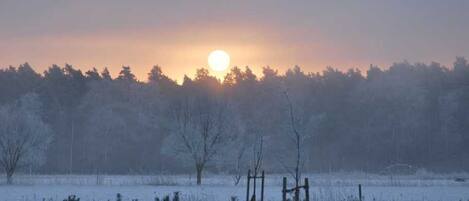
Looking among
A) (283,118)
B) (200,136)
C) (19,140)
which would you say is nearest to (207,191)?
(200,136)

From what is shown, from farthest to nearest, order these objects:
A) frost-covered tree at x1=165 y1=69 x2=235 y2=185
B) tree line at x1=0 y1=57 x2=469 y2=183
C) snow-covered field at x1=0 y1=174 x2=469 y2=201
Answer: tree line at x1=0 y1=57 x2=469 y2=183
frost-covered tree at x1=165 y1=69 x2=235 y2=185
snow-covered field at x1=0 y1=174 x2=469 y2=201

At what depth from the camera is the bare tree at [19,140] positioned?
237ft

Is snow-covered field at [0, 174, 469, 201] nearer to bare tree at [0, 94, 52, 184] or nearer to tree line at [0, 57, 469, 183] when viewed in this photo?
bare tree at [0, 94, 52, 184]

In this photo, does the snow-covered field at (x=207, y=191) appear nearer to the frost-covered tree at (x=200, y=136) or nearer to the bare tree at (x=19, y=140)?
the bare tree at (x=19, y=140)

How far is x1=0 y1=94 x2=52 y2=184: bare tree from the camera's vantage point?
72.1 metres

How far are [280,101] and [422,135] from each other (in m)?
21.7

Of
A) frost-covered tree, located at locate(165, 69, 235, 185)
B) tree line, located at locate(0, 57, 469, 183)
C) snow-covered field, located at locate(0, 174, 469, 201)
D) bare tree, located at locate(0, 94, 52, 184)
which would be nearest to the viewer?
snow-covered field, located at locate(0, 174, 469, 201)

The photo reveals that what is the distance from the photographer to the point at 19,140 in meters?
73.7

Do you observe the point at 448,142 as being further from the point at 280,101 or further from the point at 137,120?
the point at 137,120

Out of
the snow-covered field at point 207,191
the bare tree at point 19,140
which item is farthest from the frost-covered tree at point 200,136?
the bare tree at point 19,140

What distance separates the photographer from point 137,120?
116m

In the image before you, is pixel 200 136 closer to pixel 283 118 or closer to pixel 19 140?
pixel 19 140

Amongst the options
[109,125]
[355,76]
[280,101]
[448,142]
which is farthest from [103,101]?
[448,142]

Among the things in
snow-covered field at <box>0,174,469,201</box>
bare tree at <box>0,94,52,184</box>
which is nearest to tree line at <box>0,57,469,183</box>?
bare tree at <box>0,94,52,184</box>
